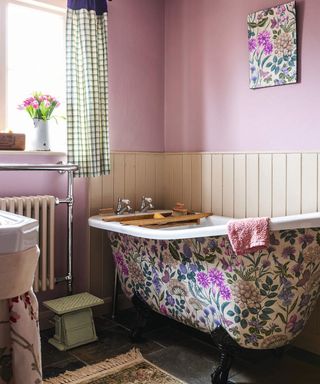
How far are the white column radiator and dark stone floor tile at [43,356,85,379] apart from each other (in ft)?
1.53

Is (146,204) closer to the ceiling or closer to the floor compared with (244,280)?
closer to the ceiling

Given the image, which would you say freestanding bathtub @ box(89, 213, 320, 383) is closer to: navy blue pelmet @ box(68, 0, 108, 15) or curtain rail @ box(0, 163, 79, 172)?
curtain rail @ box(0, 163, 79, 172)

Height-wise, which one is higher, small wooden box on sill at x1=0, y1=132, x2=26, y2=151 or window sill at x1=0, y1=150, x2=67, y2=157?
small wooden box on sill at x1=0, y1=132, x2=26, y2=151

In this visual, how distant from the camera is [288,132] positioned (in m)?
2.51

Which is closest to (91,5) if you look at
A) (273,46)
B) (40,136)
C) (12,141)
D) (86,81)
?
(86,81)

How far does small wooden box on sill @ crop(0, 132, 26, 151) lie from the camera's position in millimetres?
2504

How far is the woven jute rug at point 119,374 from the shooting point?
2088mm

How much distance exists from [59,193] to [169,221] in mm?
737

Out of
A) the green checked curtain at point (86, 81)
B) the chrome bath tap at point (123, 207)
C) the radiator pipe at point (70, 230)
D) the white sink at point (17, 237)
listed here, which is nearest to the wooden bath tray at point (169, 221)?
the chrome bath tap at point (123, 207)

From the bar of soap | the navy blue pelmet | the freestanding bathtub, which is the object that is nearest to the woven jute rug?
the freestanding bathtub

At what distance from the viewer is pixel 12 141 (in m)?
2.54

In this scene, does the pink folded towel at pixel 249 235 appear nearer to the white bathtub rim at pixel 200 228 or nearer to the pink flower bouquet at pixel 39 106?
the white bathtub rim at pixel 200 228

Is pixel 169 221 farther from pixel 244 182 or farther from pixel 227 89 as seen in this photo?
pixel 227 89

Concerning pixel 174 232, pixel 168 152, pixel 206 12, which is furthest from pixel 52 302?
pixel 206 12
